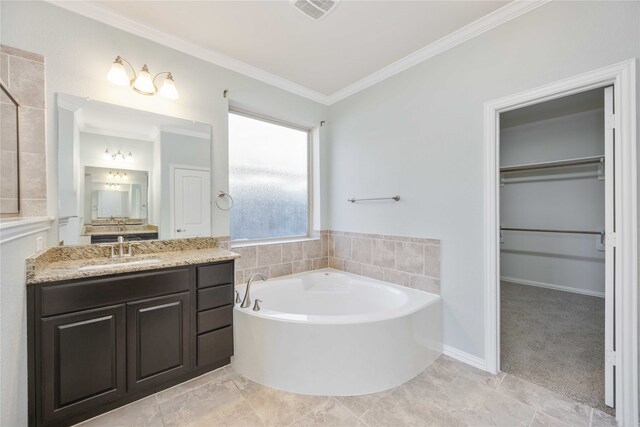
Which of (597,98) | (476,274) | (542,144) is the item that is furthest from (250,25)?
(542,144)

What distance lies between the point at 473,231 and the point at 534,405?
45.9 inches

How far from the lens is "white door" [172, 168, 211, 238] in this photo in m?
2.26

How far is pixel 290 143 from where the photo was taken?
3.26 m

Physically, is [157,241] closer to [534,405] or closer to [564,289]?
[534,405]

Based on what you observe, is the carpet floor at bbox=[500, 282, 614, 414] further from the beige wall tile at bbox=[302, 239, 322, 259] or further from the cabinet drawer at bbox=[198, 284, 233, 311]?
the cabinet drawer at bbox=[198, 284, 233, 311]

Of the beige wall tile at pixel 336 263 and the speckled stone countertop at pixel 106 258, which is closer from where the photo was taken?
the speckled stone countertop at pixel 106 258

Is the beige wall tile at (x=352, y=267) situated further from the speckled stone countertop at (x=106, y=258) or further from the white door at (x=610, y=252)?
the white door at (x=610, y=252)

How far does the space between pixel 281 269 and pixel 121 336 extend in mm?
1566

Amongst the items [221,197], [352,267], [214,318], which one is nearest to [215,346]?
[214,318]

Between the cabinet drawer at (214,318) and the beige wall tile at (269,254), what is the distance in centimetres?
78

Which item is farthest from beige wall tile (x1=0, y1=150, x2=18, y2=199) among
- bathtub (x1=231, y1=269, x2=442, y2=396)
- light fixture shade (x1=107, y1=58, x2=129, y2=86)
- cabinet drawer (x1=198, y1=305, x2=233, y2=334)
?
bathtub (x1=231, y1=269, x2=442, y2=396)

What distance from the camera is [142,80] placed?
6.54 ft

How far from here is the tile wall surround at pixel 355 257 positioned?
238 centimetres

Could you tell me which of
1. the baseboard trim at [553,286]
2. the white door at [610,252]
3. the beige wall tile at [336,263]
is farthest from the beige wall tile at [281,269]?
the baseboard trim at [553,286]
